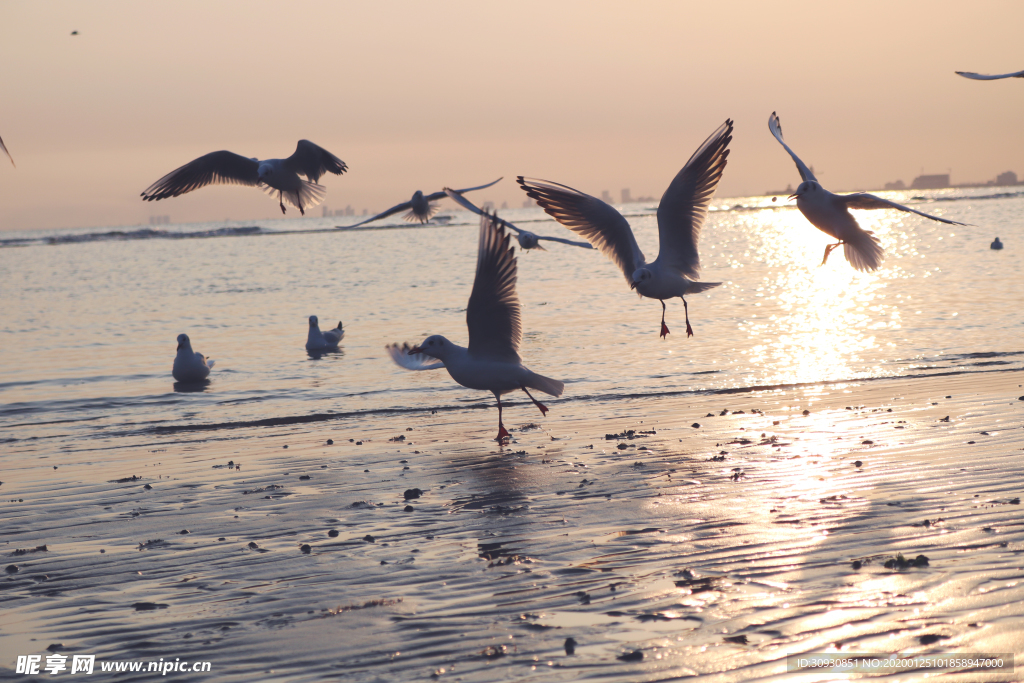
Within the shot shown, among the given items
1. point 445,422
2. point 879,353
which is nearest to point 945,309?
point 879,353

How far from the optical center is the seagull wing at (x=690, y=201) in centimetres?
1178

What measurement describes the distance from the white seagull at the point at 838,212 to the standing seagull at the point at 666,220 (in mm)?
976

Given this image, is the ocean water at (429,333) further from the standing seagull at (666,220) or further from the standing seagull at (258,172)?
the standing seagull at (258,172)

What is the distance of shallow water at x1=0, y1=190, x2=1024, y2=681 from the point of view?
501 cm

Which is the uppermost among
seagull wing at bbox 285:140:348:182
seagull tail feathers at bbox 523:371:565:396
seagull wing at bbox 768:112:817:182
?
seagull wing at bbox 285:140:348:182

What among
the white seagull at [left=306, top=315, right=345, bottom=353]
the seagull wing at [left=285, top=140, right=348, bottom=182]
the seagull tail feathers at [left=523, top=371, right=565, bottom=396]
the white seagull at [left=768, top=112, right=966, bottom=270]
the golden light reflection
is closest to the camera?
the seagull tail feathers at [left=523, top=371, right=565, bottom=396]

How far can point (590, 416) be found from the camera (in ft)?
40.6

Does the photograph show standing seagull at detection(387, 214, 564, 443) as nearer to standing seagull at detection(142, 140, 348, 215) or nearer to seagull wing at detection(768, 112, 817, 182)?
seagull wing at detection(768, 112, 817, 182)

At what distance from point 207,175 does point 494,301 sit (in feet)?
27.8

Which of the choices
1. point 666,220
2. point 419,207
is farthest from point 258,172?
point 666,220

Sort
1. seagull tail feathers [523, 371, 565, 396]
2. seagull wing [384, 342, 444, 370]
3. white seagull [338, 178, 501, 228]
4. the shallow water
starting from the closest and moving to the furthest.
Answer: the shallow water
seagull tail feathers [523, 371, 565, 396]
seagull wing [384, 342, 444, 370]
white seagull [338, 178, 501, 228]

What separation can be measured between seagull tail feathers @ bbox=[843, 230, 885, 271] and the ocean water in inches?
107

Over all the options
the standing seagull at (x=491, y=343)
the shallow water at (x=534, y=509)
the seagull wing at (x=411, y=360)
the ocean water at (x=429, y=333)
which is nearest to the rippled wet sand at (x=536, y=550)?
the shallow water at (x=534, y=509)

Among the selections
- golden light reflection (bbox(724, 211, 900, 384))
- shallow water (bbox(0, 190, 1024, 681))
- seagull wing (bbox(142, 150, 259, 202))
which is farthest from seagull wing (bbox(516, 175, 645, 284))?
seagull wing (bbox(142, 150, 259, 202))
